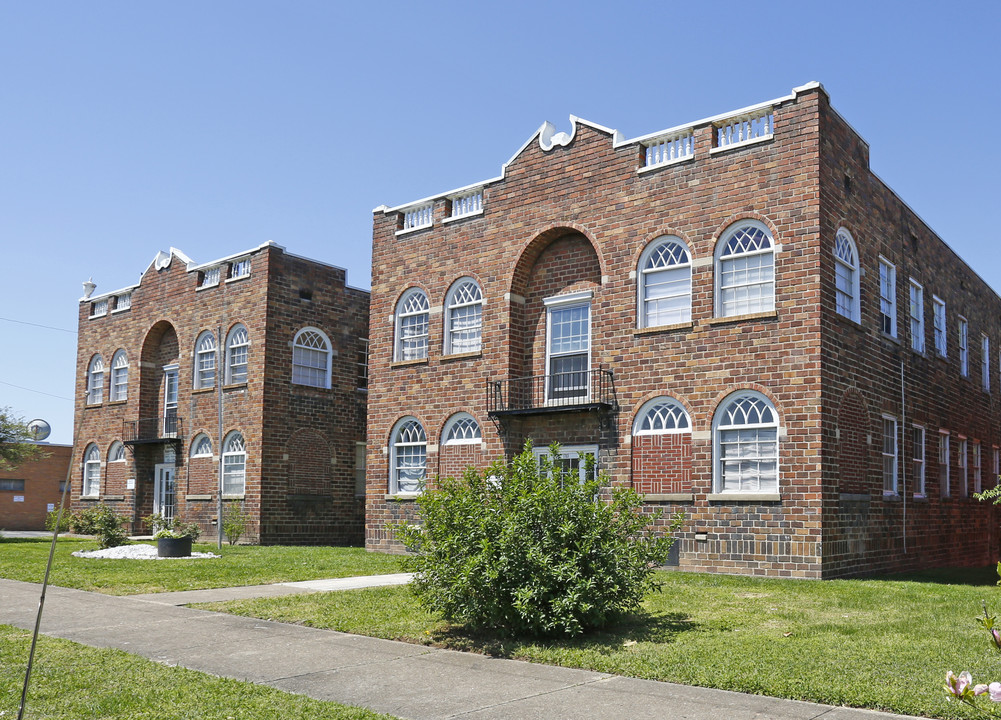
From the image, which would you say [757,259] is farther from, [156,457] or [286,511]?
[156,457]

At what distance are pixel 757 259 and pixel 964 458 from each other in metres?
12.3

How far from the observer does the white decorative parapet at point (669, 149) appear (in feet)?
64.0

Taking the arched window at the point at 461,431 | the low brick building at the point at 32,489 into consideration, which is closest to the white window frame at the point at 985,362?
the arched window at the point at 461,431

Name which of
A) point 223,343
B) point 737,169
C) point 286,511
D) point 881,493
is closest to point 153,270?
point 223,343

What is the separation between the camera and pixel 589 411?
20.4m

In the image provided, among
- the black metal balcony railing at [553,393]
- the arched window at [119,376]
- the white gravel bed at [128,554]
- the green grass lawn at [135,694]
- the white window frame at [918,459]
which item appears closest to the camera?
the green grass lawn at [135,694]

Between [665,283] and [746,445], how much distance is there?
151 inches

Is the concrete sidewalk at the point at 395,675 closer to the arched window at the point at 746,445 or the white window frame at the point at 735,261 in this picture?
the arched window at the point at 746,445

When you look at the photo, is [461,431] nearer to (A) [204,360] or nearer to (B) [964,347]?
(A) [204,360]

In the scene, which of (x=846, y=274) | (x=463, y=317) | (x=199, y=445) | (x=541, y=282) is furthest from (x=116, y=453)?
(x=846, y=274)

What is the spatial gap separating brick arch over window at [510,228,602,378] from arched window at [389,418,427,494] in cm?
359

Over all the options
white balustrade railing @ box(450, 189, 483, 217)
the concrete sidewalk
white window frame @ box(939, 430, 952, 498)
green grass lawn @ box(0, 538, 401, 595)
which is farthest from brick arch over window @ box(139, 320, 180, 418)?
white window frame @ box(939, 430, 952, 498)

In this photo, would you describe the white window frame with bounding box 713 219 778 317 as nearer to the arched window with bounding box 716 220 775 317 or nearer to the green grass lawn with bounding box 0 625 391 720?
the arched window with bounding box 716 220 775 317

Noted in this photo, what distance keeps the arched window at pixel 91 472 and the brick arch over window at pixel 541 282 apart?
69.6 ft
